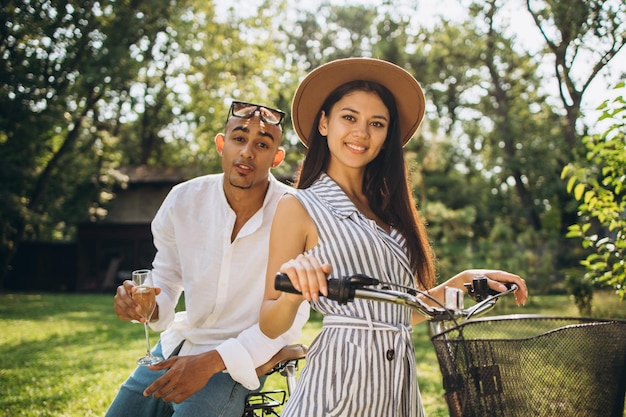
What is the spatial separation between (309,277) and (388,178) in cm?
109

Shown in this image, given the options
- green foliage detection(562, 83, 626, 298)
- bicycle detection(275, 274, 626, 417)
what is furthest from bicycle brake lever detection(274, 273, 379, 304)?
green foliage detection(562, 83, 626, 298)

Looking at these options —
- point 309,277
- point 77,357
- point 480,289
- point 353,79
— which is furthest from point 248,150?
point 77,357

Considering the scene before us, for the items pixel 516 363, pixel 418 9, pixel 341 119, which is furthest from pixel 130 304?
pixel 418 9

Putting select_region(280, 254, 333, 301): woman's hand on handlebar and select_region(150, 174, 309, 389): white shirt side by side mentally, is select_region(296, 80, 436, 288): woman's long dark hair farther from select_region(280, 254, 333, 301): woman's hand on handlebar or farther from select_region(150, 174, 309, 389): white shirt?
select_region(280, 254, 333, 301): woman's hand on handlebar

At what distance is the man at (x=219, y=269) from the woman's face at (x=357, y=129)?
0.82m

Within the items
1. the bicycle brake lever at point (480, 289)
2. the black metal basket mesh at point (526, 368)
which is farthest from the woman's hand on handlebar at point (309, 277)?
the bicycle brake lever at point (480, 289)

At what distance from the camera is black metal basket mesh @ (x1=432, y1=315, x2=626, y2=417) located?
1673 mm

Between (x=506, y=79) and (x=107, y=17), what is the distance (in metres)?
18.8

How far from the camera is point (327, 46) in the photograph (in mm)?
35844

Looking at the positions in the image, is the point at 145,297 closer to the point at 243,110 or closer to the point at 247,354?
the point at 247,354

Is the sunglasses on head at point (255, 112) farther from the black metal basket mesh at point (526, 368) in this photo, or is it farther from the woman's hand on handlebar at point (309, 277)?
the black metal basket mesh at point (526, 368)

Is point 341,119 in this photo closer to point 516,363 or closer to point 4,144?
point 516,363

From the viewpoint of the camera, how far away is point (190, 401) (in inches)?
111

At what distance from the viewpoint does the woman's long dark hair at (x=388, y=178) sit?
8.38ft
